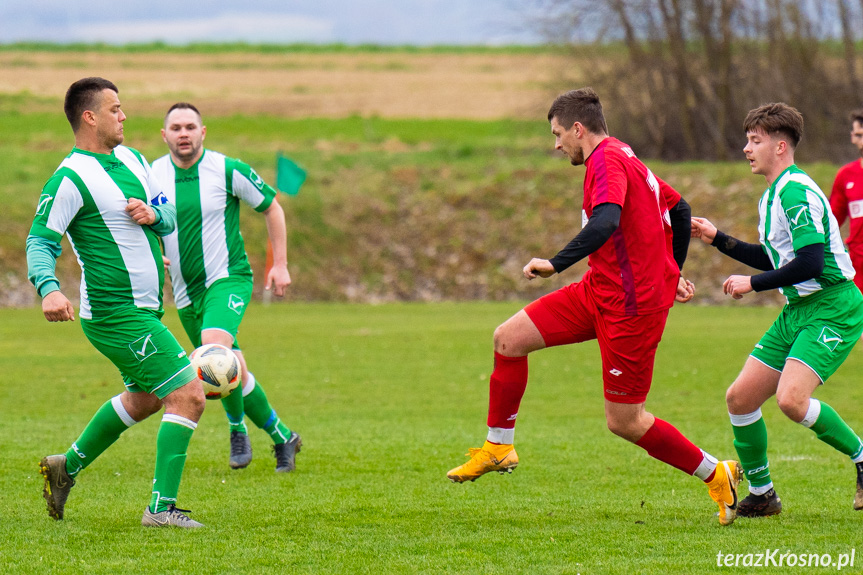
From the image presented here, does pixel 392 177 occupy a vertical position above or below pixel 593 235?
below

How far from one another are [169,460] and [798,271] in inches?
137

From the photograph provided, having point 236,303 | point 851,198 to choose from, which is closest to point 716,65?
point 851,198

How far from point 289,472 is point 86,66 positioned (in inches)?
1899

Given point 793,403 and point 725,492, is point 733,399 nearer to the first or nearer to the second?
point 793,403

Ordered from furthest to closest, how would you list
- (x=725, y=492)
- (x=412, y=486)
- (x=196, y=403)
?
(x=412, y=486)
(x=196, y=403)
(x=725, y=492)

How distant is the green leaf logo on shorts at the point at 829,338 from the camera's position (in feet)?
17.0

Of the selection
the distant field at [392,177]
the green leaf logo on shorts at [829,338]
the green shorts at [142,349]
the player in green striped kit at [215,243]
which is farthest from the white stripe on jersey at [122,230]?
the distant field at [392,177]

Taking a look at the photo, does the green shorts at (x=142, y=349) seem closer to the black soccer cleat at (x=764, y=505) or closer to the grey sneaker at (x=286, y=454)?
the grey sneaker at (x=286, y=454)

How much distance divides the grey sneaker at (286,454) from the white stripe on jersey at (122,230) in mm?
2007

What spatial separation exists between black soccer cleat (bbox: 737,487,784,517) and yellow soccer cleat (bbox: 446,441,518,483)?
4.53ft

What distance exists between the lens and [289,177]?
60.5 ft

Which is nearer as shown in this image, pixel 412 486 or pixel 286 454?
Result: pixel 412 486

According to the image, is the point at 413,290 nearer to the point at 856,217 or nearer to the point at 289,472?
the point at 856,217

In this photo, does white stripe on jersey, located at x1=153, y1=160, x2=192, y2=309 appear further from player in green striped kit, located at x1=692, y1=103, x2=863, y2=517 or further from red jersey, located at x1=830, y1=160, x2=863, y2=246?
red jersey, located at x1=830, y1=160, x2=863, y2=246
